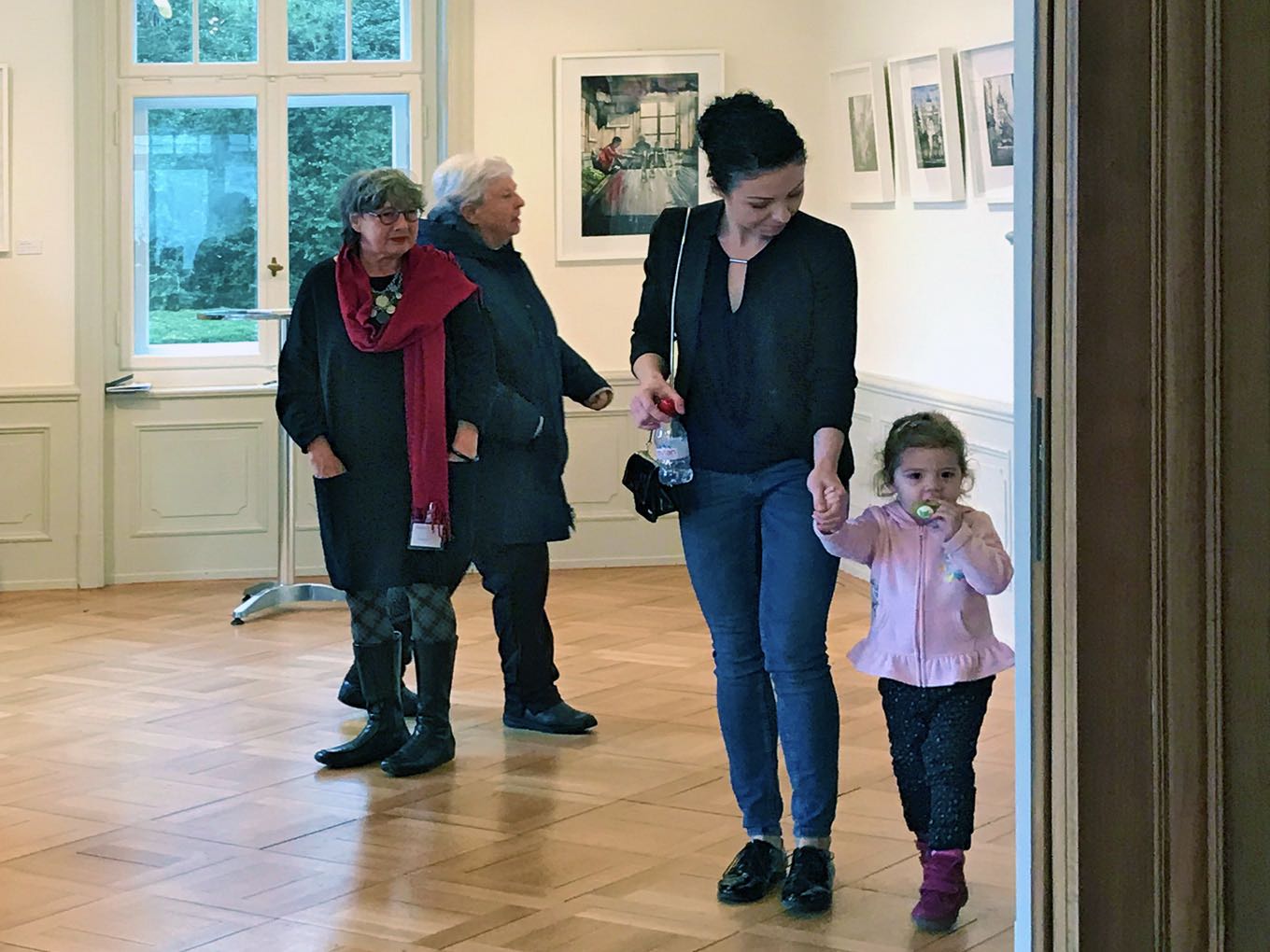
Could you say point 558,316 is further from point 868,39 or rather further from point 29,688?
point 29,688

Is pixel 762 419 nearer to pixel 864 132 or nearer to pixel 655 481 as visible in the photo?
pixel 655 481

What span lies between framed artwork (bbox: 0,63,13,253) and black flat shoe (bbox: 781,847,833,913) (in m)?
5.24

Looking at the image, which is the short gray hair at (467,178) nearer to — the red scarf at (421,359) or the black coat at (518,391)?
the black coat at (518,391)

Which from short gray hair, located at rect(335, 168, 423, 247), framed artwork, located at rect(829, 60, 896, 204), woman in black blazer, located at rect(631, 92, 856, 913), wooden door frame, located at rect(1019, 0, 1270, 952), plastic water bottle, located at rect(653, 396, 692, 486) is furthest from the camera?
framed artwork, located at rect(829, 60, 896, 204)

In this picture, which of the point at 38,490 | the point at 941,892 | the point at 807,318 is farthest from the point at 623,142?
the point at 941,892

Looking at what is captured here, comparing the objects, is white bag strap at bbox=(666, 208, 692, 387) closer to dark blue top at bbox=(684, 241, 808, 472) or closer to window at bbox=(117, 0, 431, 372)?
dark blue top at bbox=(684, 241, 808, 472)

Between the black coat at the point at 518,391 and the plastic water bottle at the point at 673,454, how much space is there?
4.27ft

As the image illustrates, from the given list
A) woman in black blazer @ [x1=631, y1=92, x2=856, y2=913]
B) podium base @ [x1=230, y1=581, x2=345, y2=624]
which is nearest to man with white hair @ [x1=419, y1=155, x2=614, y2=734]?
woman in black blazer @ [x1=631, y1=92, x2=856, y2=913]

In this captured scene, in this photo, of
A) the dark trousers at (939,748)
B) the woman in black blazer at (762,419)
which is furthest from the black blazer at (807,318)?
the dark trousers at (939,748)

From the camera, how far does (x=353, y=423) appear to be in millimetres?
4359

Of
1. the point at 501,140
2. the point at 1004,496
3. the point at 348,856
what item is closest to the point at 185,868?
the point at 348,856

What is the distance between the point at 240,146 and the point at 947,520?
538 cm

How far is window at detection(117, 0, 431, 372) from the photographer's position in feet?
25.2

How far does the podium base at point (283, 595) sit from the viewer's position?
270 inches
